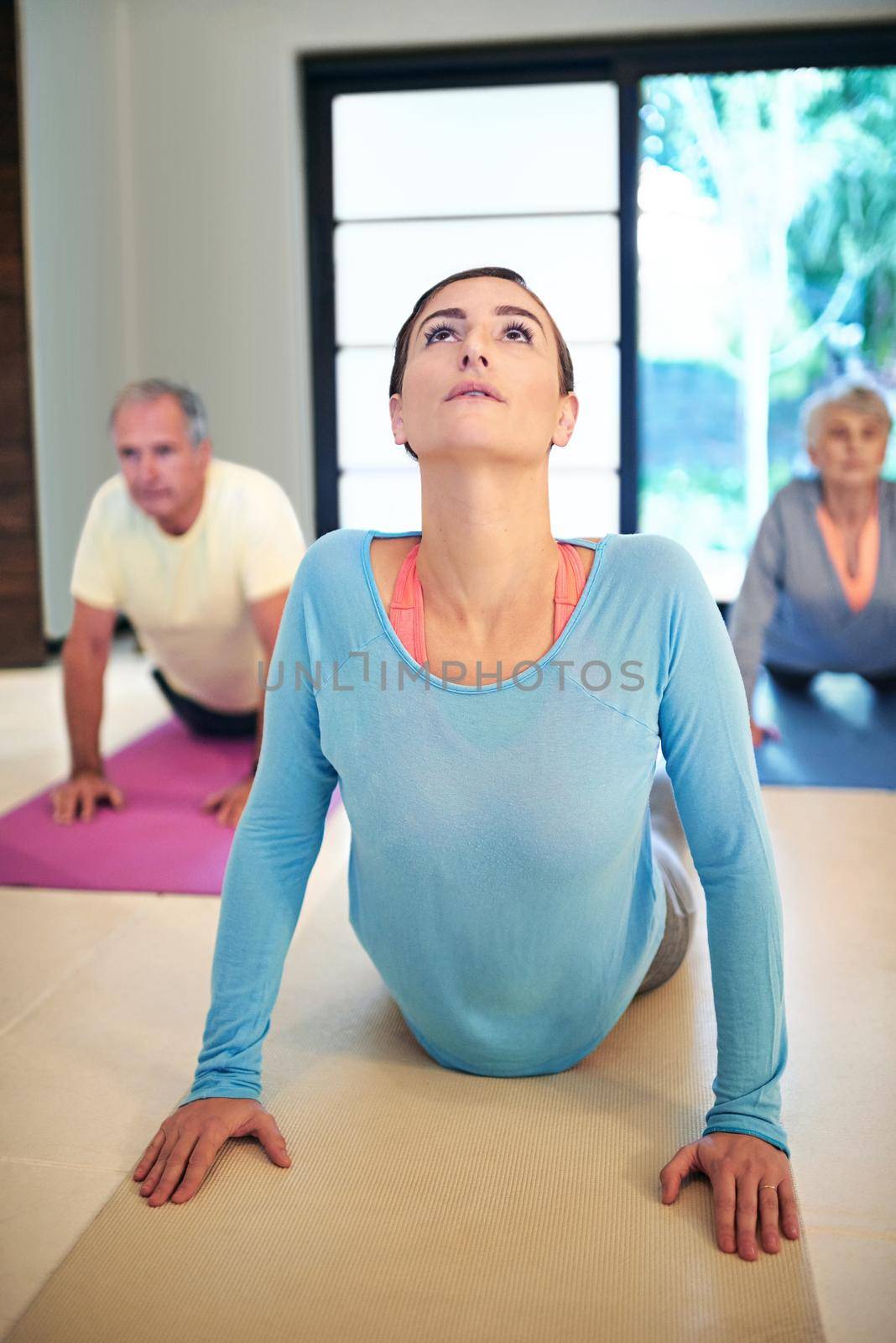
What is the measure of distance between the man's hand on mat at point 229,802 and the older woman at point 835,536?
1.26 metres

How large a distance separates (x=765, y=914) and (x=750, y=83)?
6.83 meters

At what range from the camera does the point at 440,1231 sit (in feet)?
3.91

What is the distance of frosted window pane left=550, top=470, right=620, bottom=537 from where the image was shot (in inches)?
195

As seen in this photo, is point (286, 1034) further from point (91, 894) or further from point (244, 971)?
point (91, 894)

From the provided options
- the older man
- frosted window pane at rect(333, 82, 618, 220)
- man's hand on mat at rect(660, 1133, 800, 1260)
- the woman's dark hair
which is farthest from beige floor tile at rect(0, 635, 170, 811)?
frosted window pane at rect(333, 82, 618, 220)

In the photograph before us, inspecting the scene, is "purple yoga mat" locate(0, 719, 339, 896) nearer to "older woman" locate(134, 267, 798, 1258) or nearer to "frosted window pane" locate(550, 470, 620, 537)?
"older woman" locate(134, 267, 798, 1258)

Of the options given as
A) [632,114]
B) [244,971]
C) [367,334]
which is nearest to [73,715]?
[244,971]

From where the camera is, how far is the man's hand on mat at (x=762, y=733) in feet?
10.1

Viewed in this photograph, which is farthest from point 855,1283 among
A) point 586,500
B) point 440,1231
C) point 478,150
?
point 478,150

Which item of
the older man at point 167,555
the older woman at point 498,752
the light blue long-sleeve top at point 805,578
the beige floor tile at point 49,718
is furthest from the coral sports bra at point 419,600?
the light blue long-sleeve top at point 805,578

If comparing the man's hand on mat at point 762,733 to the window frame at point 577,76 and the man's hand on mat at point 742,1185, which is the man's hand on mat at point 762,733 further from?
the man's hand on mat at point 742,1185

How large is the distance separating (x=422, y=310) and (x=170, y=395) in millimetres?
1458

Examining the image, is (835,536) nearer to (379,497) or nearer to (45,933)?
(45,933)

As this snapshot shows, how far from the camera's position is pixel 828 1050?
1.56m
